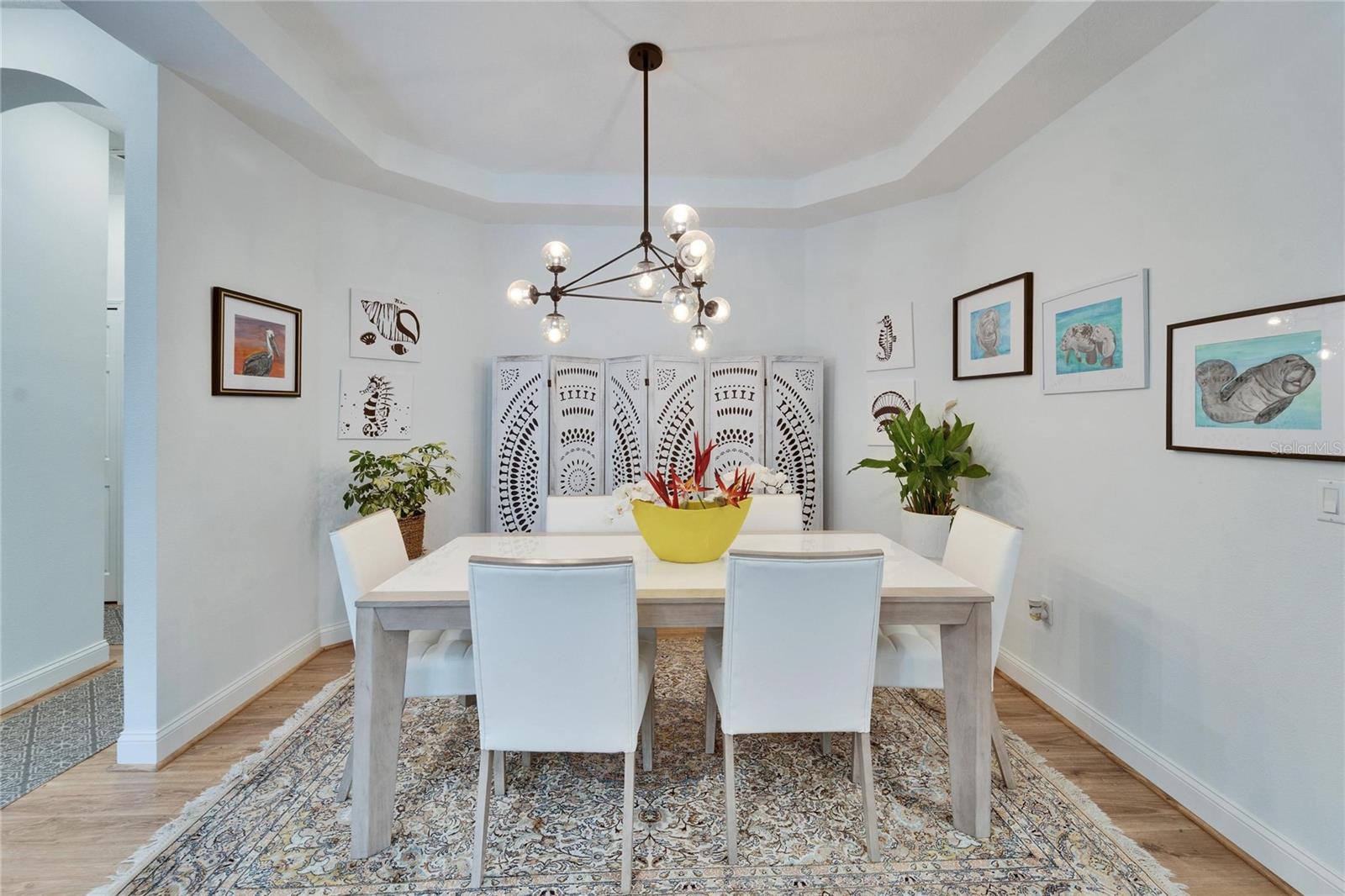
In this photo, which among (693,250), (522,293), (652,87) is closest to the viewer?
(693,250)

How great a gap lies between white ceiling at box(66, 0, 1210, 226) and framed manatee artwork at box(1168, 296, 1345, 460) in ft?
3.38

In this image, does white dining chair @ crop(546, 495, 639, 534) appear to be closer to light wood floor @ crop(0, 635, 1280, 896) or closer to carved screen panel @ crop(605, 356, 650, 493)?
carved screen panel @ crop(605, 356, 650, 493)

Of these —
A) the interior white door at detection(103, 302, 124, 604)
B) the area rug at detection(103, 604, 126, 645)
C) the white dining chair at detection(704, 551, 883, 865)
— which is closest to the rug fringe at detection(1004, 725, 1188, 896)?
the white dining chair at detection(704, 551, 883, 865)

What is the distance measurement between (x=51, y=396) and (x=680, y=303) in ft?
9.51

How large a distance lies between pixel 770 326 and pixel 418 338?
235 centimetres

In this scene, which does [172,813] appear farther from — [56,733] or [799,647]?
[799,647]

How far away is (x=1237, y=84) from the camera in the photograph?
1.71 m

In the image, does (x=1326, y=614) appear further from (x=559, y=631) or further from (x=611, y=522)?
(x=611, y=522)

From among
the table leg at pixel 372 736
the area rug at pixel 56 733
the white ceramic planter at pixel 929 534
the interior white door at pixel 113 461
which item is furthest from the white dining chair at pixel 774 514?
the interior white door at pixel 113 461

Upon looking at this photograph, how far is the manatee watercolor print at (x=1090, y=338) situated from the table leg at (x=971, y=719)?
125 centimetres

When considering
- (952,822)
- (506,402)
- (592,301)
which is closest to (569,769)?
(952,822)

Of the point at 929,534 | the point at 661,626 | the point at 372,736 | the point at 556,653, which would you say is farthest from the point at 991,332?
the point at 372,736

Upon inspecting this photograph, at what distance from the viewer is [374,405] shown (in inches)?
134

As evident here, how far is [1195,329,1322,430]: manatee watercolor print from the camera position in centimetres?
153
